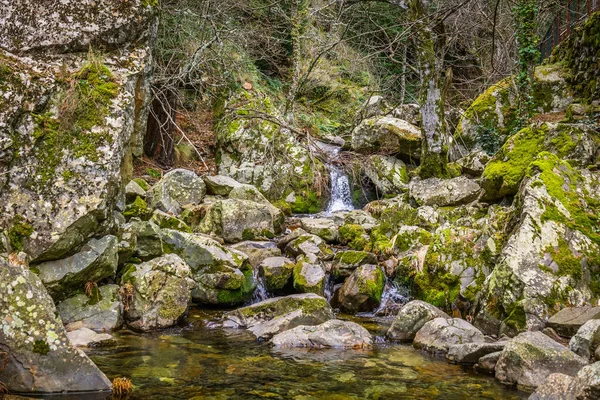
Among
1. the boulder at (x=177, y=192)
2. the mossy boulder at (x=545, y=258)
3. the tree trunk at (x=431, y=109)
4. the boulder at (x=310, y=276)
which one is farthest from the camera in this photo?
the tree trunk at (x=431, y=109)

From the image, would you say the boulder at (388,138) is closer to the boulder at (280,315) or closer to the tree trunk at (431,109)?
the tree trunk at (431,109)

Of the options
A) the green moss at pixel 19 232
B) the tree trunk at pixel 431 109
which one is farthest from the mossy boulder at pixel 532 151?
the green moss at pixel 19 232

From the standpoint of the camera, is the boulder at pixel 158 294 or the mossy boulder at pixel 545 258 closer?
the mossy boulder at pixel 545 258

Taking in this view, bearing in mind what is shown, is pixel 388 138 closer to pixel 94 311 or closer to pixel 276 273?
pixel 276 273

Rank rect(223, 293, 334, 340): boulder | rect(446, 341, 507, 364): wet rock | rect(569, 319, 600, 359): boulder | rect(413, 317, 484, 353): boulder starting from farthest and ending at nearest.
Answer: rect(223, 293, 334, 340): boulder < rect(413, 317, 484, 353): boulder < rect(446, 341, 507, 364): wet rock < rect(569, 319, 600, 359): boulder

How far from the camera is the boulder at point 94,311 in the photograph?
6.45 meters

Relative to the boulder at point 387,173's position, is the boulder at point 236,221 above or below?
below

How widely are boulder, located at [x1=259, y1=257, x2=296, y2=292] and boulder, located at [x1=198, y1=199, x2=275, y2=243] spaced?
6.20 feet

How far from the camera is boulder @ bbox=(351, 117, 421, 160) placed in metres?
15.0

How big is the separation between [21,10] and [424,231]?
24.2ft

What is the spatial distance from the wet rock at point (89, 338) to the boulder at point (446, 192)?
7292 millimetres

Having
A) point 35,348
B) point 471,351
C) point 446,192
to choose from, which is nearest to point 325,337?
point 471,351

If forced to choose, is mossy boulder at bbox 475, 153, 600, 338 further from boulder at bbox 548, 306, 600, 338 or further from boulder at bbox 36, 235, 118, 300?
boulder at bbox 36, 235, 118, 300

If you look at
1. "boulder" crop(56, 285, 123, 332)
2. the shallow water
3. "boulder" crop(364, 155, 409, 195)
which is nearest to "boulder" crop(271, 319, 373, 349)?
the shallow water
